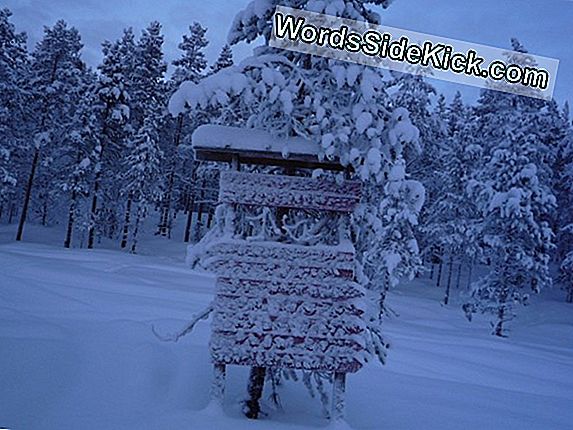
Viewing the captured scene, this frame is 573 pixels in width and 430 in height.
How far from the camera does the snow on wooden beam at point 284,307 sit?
Result: 17.7 feet

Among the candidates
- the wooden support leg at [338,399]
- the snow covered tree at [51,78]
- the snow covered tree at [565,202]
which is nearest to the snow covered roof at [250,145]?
the wooden support leg at [338,399]

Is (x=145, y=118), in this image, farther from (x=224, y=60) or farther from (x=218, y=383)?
(x=218, y=383)

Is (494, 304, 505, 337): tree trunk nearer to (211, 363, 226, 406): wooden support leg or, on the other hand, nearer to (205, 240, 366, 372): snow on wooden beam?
(205, 240, 366, 372): snow on wooden beam

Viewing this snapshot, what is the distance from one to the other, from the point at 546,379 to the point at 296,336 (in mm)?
10095

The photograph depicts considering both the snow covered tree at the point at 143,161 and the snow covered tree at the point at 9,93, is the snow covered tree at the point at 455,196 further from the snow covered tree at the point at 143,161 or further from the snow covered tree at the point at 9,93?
the snow covered tree at the point at 9,93

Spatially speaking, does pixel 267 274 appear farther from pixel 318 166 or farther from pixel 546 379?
pixel 546 379

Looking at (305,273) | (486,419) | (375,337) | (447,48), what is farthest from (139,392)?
(447,48)

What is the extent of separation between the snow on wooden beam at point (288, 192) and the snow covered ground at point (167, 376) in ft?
8.48

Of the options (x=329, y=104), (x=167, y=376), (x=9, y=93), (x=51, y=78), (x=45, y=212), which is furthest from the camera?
(x=45, y=212)

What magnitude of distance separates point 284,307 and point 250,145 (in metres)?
2.00

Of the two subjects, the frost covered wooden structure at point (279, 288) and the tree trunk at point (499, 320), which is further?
the tree trunk at point (499, 320)

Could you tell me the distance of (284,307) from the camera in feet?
17.9

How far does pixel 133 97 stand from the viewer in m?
34.7

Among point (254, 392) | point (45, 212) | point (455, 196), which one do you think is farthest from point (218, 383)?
point (45, 212)
